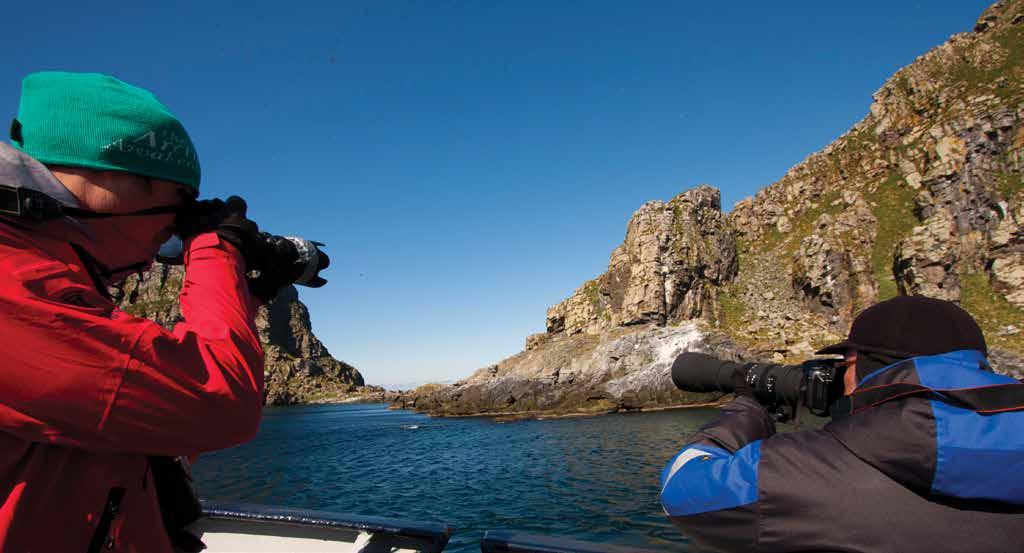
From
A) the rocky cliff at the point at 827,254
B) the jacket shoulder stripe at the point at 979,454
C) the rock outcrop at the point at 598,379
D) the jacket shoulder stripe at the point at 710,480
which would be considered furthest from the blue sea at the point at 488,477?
the rocky cliff at the point at 827,254

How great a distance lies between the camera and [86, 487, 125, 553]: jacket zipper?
109 centimetres

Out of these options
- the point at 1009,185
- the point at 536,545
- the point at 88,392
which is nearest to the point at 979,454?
the point at 536,545

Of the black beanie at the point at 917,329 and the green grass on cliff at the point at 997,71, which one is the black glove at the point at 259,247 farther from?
the green grass on cliff at the point at 997,71

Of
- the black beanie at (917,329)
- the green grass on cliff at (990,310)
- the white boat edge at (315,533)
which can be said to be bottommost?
the white boat edge at (315,533)

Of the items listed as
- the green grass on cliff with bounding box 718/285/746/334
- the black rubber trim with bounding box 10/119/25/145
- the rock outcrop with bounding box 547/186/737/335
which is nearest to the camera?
the black rubber trim with bounding box 10/119/25/145

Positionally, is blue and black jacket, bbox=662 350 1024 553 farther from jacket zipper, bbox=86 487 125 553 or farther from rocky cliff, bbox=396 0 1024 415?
rocky cliff, bbox=396 0 1024 415

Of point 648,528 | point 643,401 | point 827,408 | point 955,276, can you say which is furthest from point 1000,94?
point 827,408

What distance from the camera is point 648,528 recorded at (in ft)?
44.8

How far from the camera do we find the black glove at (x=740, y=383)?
239cm

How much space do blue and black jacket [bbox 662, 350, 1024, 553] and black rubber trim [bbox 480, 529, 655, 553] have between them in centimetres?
109

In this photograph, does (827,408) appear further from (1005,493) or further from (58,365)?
(58,365)

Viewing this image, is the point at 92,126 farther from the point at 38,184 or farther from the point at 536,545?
the point at 536,545

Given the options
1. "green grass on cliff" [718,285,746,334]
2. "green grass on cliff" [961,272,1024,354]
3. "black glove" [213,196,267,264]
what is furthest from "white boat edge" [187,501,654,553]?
"green grass on cliff" [718,285,746,334]

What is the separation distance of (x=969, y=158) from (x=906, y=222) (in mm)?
12382
